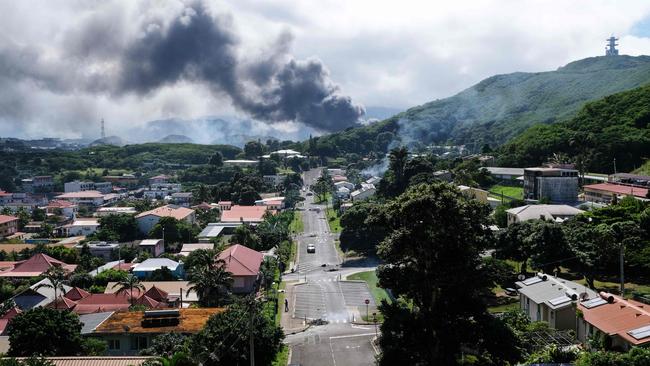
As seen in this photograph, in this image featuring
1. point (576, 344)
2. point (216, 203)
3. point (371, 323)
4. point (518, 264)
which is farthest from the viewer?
point (216, 203)

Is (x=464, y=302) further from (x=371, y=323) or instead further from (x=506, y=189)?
(x=506, y=189)

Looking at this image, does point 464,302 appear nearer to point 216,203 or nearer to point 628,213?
point 628,213

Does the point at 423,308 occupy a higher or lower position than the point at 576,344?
higher

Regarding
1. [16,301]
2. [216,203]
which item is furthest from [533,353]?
[216,203]

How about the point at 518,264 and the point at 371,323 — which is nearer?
the point at 371,323

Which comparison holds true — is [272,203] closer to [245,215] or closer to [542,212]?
[245,215]

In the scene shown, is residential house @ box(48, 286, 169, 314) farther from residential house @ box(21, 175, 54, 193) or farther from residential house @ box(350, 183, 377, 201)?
residential house @ box(21, 175, 54, 193)

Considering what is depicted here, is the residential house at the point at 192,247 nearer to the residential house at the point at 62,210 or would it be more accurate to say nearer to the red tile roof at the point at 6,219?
the red tile roof at the point at 6,219

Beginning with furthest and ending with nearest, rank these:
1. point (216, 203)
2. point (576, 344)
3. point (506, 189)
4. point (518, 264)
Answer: point (216, 203)
point (506, 189)
point (518, 264)
point (576, 344)
